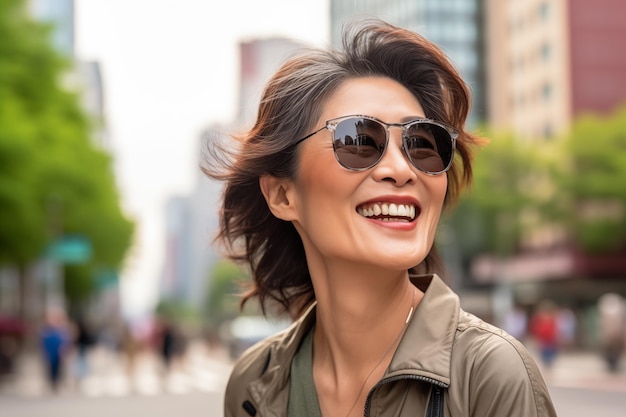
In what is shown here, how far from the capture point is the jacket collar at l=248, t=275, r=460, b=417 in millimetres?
2154

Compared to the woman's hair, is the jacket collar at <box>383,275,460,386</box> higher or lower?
lower

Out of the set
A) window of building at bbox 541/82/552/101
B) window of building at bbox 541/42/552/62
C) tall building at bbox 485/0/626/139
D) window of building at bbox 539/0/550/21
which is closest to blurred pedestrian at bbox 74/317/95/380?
tall building at bbox 485/0/626/139

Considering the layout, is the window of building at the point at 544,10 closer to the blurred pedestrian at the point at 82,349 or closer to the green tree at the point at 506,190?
the green tree at the point at 506,190

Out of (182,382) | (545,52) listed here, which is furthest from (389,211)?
(545,52)

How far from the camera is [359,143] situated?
7.46 feet

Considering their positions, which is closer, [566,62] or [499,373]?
[499,373]

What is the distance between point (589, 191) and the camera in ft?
155

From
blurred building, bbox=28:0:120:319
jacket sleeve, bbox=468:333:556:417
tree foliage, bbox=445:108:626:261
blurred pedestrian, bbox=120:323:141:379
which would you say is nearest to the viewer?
jacket sleeve, bbox=468:333:556:417

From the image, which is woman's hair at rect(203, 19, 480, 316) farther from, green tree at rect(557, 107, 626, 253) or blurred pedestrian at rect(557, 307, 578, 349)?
green tree at rect(557, 107, 626, 253)

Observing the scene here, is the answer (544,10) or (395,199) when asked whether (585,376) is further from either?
(544,10)

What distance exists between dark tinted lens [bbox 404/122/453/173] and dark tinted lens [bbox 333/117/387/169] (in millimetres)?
62

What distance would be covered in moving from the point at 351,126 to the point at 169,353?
25.7m

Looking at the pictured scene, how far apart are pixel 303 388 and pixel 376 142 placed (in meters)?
0.65

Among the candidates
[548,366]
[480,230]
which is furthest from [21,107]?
[480,230]
